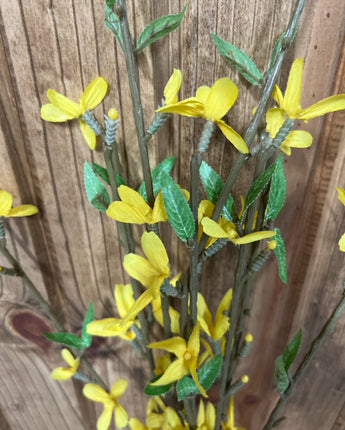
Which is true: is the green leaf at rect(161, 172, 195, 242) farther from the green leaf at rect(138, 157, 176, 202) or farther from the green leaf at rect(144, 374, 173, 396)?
the green leaf at rect(144, 374, 173, 396)

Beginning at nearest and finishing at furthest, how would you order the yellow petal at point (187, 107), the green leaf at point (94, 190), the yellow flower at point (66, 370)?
1. the yellow petal at point (187, 107)
2. the green leaf at point (94, 190)
3. the yellow flower at point (66, 370)

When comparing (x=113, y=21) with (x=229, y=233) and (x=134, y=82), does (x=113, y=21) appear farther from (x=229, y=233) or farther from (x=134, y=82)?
(x=229, y=233)

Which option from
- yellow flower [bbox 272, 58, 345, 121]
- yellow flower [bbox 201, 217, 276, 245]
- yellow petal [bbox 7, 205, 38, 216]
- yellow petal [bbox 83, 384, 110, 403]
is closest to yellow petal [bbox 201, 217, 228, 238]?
yellow flower [bbox 201, 217, 276, 245]

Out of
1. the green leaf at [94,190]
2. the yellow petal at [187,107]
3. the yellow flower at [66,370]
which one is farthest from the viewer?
the yellow flower at [66,370]

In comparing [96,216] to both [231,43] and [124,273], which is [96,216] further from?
[231,43]

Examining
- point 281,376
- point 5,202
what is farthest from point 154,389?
point 5,202

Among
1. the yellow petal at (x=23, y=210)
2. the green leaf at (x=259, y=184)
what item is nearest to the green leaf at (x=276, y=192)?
the green leaf at (x=259, y=184)

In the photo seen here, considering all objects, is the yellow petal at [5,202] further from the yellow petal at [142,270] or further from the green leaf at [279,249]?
the green leaf at [279,249]
